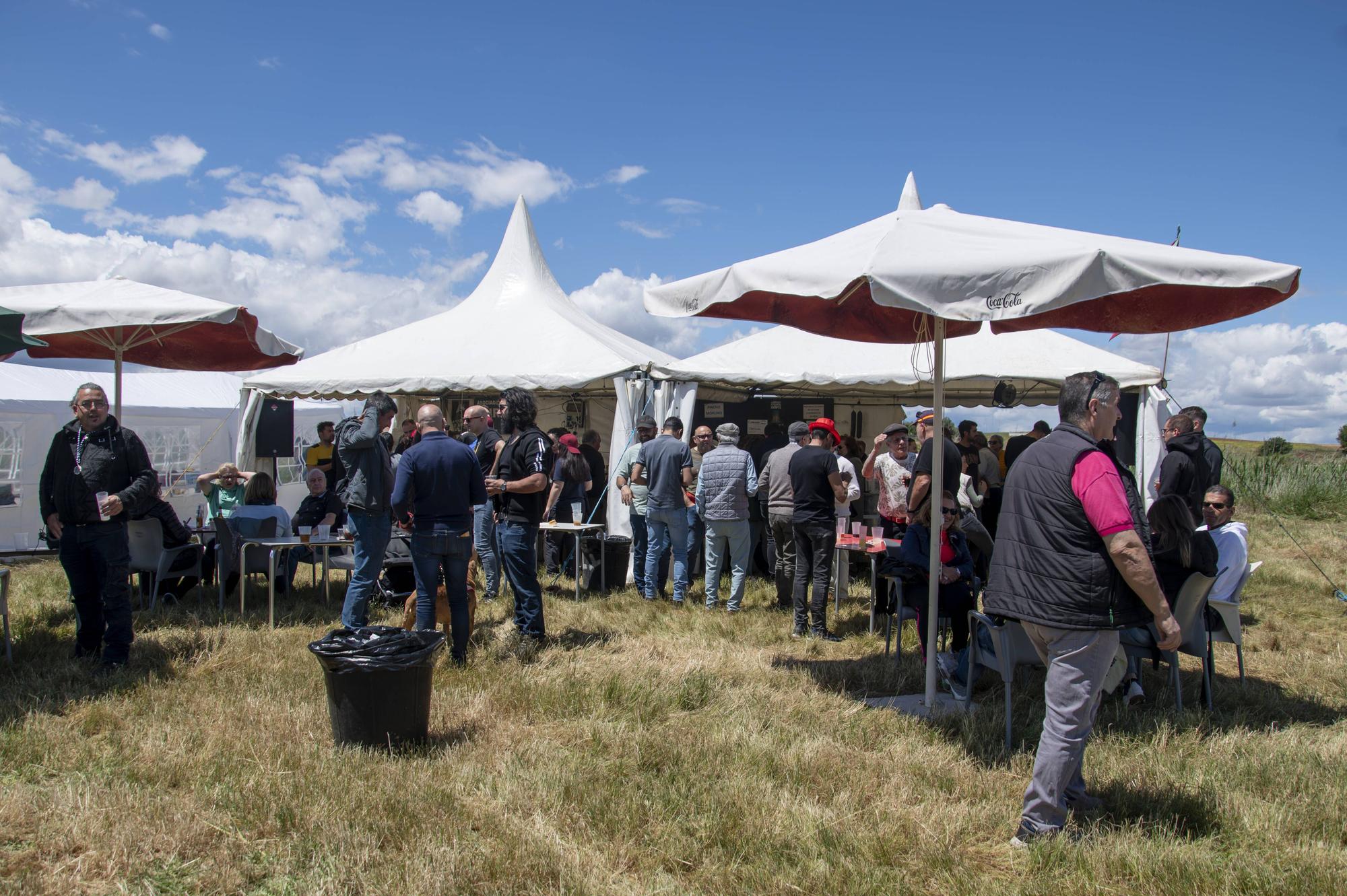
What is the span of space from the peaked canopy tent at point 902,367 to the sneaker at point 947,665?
4599 mm

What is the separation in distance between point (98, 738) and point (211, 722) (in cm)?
48

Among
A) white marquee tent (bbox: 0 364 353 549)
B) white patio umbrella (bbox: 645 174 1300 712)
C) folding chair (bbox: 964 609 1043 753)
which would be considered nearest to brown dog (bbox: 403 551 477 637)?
white patio umbrella (bbox: 645 174 1300 712)

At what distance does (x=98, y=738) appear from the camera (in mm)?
4141

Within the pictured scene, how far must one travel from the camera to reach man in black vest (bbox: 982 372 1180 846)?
296cm

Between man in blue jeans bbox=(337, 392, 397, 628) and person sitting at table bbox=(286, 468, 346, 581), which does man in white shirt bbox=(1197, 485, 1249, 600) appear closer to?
man in blue jeans bbox=(337, 392, 397, 628)

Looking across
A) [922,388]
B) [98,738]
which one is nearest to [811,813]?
[98,738]

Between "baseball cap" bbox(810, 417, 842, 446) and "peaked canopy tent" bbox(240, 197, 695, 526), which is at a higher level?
"peaked canopy tent" bbox(240, 197, 695, 526)

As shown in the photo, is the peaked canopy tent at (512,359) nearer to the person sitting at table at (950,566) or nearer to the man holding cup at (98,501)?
the person sitting at table at (950,566)

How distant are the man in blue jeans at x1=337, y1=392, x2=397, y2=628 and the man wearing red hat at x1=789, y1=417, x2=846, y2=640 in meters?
2.86

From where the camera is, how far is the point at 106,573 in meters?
5.12

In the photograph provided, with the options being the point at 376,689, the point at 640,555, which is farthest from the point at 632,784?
the point at 640,555

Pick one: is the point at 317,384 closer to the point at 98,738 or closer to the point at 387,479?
the point at 387,479

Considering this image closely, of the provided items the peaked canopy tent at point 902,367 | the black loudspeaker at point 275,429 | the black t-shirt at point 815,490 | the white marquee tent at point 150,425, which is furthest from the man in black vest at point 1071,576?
the black loudspeaker at point 275,429

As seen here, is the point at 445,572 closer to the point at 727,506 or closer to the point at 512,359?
the point at 727,506
